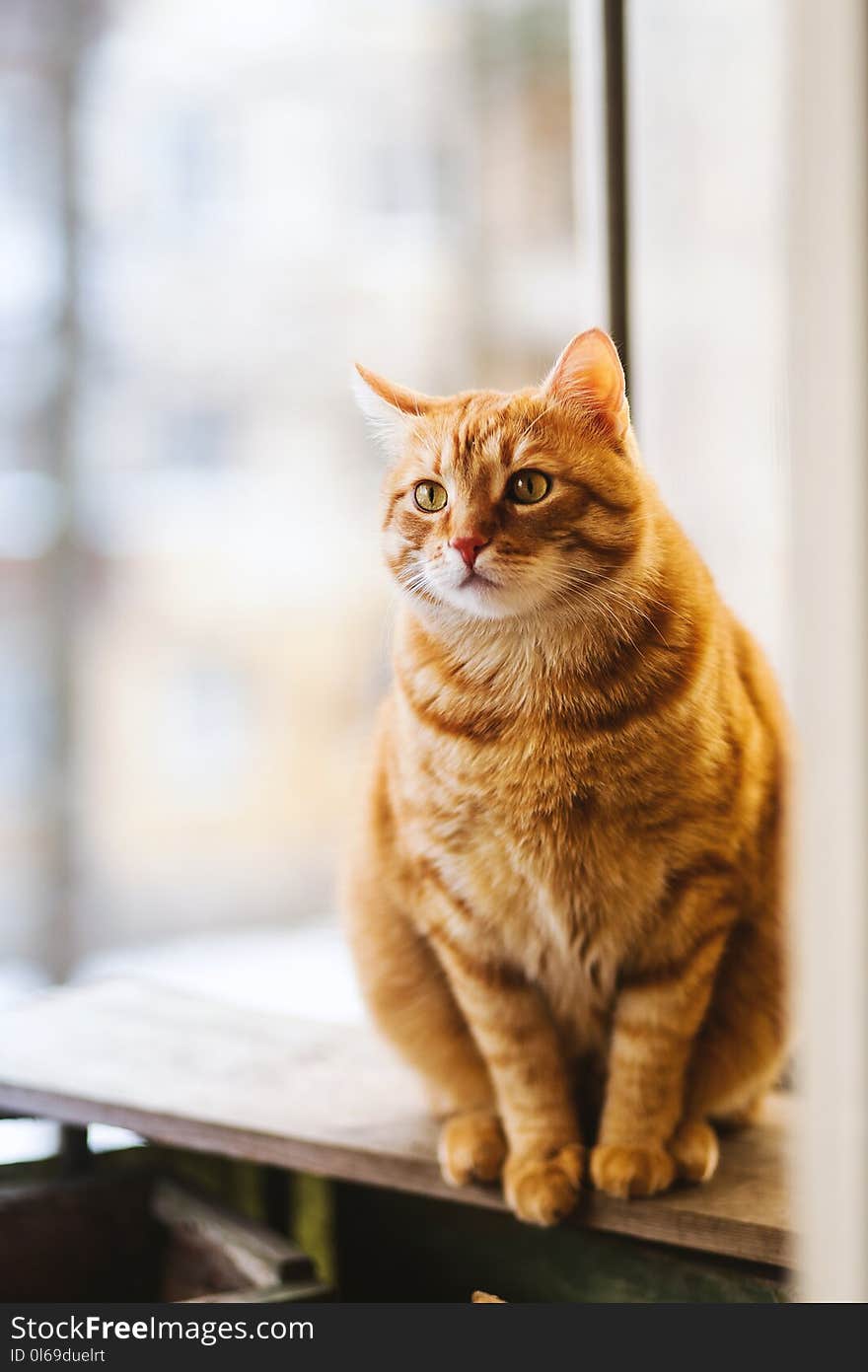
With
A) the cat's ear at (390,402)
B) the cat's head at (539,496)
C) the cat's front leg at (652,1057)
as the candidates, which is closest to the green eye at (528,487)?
the cat's head at (539,496)

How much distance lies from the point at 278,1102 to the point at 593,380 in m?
0.80

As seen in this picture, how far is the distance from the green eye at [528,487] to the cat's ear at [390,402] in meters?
0.13

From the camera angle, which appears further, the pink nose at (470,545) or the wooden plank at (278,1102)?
the wooden plank at (278,1102)

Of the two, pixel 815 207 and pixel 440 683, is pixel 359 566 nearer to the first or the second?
pixel 440 683

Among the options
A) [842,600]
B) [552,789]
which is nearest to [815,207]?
[842,600]

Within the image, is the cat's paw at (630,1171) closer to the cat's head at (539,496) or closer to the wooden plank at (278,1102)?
the wooden plank at (278,1102)

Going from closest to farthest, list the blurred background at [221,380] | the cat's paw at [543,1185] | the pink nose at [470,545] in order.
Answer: the pink nose at [470,545], the cat's paw at [543,1185], the blurred background at [221,380]

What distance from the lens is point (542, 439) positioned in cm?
99

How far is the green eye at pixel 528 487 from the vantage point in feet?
3.24

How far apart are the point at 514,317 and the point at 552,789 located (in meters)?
2.30

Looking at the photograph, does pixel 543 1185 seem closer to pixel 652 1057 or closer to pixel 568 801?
pixel 652 1057

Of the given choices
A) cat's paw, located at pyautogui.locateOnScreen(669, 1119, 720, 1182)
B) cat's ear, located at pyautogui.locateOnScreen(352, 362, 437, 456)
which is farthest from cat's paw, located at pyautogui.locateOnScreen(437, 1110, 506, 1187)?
cat's ear, located at pyautogui.locateOnScreen(352, 362, 437, 456)

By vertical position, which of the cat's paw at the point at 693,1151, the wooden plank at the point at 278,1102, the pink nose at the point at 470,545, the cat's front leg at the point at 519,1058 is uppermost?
the pink nose at the point at 470,545

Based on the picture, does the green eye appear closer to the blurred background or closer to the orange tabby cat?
the orange tabby cat
